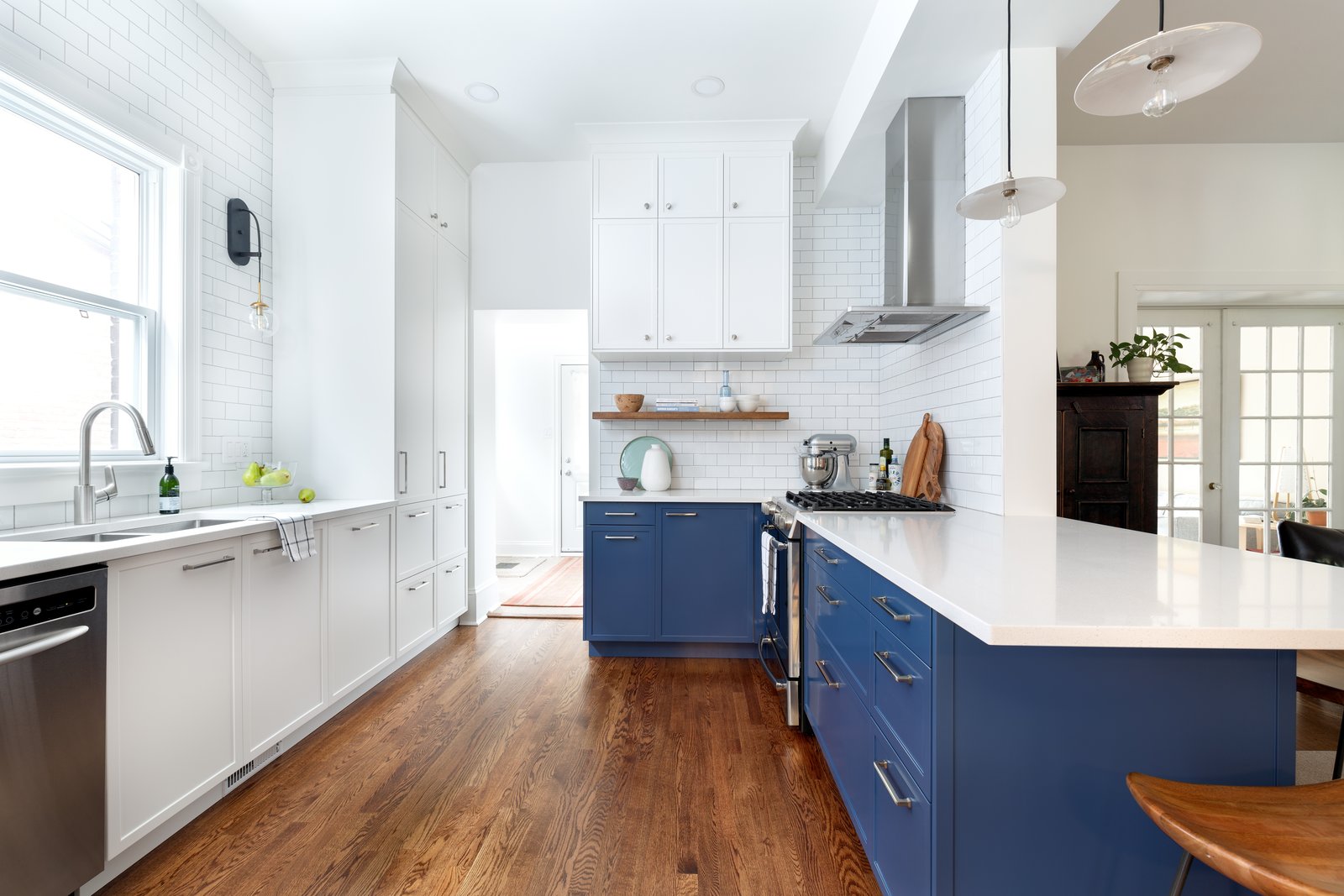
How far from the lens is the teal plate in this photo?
151 inches

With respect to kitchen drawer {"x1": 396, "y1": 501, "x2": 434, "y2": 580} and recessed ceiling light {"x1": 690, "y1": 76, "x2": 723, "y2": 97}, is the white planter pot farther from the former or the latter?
kitchen drawer {"x1": 396, "y1": 501, "x2": 434, "y2": 580}

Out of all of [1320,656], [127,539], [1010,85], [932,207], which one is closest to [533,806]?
[127,539]

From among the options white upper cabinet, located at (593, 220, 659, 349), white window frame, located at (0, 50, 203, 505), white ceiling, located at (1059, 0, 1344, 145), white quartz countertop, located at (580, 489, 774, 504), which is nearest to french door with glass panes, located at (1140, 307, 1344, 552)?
white ceiling, located at (1059, 0, 1344, 145)

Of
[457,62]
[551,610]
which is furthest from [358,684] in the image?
[457,62]

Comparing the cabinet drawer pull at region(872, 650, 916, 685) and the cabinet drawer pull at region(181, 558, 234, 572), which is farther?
the cabinet drawer pull at region(181, 558, 234, 572)

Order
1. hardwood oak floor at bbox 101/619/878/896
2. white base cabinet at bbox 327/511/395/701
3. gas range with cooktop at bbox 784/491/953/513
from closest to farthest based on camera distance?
hardwood oak floor at bbox 101/619/878/896 → gas range with cooktop at bbox 784/491/953/513 → white base cabinet at bbox 327/511/395/701

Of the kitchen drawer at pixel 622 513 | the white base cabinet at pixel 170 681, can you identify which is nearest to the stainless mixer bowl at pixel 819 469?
the kitchen drawer at pixel 622 513

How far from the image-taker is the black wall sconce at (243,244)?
105 inches

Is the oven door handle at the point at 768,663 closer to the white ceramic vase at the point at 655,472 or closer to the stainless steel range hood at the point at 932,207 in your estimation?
the white ceramic vase at the point at 655,472

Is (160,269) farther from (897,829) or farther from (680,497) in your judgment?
(897,829)

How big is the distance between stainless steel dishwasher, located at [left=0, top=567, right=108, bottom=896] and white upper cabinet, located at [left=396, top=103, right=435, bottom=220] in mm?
2307

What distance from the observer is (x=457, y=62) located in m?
2.94

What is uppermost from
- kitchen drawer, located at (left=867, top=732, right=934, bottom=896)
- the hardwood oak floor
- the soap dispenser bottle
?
the soap dispenser bottle

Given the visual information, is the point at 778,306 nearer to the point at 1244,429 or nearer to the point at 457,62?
the point at 457,62
